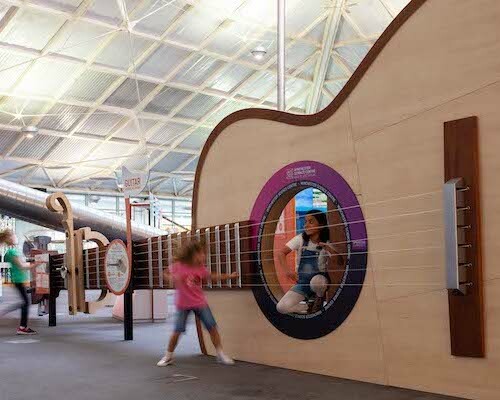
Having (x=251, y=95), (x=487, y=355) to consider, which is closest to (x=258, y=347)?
(x=487, y=355)

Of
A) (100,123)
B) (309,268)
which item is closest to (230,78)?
(100,123)

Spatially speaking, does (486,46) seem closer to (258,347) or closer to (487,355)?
(487,355)

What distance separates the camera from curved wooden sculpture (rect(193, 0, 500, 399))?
3748mm

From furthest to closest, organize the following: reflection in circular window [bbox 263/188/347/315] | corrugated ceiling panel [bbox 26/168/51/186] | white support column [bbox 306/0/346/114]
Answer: corrugated ceiling panel [bbox 26/168/51/186], white support column [bbox 306/0/346/114], reflection in circular window [bbox 263/188/347/315]

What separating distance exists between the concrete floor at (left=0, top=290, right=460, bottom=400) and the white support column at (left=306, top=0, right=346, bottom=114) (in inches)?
548

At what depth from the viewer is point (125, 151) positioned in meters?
23.2

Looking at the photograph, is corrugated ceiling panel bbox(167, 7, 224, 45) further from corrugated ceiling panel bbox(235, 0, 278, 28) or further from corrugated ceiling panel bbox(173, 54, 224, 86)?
corrugated ceiling panel bbox(173, 54, 224, 86)

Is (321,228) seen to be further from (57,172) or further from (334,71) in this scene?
(57,172)

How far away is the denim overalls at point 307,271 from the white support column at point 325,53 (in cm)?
1456

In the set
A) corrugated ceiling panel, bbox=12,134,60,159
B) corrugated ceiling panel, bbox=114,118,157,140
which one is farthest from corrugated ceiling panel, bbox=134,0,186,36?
corrugated ceiling panel, bbox=12,134,60,159

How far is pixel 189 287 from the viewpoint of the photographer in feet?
17.5

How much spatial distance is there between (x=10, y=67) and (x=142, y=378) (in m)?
14.3

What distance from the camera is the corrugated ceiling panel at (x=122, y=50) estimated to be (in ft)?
57.1

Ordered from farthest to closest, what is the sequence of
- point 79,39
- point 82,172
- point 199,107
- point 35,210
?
point 82,172 < point 199,107 < point 79,39 < point 35,210
